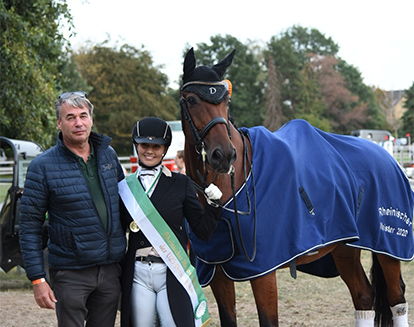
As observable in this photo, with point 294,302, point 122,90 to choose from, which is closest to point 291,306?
point 294,302

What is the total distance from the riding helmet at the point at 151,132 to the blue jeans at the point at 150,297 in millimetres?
674

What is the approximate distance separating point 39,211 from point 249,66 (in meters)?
52.9

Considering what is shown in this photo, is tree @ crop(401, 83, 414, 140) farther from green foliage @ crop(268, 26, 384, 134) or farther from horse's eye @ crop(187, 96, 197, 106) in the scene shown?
horse's eye @ crop(187, 96, 197, 106)

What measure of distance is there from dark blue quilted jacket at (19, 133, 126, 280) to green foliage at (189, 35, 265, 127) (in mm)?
48328

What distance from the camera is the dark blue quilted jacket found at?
9.63 ft

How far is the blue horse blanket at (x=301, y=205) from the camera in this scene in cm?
358

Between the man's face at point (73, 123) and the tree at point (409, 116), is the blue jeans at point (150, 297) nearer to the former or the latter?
the man's face at point (73, 123)

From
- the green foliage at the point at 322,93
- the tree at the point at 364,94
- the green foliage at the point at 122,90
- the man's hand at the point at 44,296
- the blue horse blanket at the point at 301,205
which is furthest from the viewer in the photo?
the tree at the point at 364,94

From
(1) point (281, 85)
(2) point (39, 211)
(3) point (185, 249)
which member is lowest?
(3) point (185, 249)

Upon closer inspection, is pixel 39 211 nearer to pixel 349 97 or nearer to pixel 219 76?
pixel 219 76

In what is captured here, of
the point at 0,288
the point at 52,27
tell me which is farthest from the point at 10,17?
the point at 0,288

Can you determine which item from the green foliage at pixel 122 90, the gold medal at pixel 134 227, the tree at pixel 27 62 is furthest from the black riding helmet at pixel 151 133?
the green foliage at pixel 122 90

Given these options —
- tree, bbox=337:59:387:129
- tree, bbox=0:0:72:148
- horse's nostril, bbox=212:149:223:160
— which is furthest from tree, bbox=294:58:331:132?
horse's nostril, bbox=212:149:223:160

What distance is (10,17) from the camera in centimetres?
927
